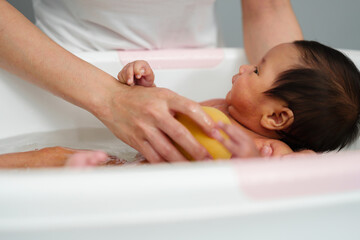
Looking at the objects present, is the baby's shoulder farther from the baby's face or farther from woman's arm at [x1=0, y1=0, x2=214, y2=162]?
woman's arm at [x1=0, y1=0, x2=214, y2=162]

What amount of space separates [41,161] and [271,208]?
1.67 ft

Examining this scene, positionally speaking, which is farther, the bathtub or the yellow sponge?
the yellow sponge

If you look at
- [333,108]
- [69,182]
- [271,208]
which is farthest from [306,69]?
[69,182]

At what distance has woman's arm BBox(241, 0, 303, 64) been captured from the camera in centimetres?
109

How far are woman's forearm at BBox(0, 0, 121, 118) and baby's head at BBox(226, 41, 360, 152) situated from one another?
1.02 feet

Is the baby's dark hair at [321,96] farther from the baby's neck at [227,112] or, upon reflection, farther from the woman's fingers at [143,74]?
the woman's fingers at [143,74]

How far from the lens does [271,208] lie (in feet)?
1.31

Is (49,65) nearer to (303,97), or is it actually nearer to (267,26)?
(303,97)

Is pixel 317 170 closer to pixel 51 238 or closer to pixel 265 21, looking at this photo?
pixel 51 238

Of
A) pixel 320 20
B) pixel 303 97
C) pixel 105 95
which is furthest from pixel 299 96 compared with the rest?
pixel 320 20

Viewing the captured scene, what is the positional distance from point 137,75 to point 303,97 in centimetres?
34

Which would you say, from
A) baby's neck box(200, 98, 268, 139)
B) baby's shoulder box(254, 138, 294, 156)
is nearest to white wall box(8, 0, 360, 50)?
baby's neck box(200, 98, 268, 139)

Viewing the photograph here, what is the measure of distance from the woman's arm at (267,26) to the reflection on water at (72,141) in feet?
1.54

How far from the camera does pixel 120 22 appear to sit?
3.56 ft
